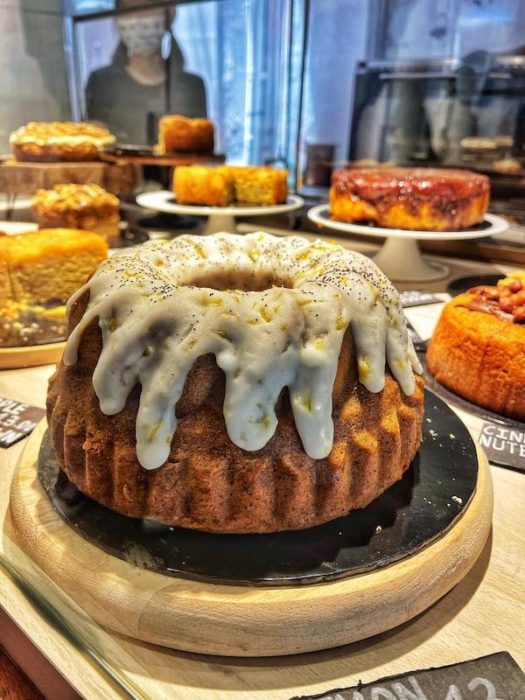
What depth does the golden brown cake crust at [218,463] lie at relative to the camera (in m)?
0.98

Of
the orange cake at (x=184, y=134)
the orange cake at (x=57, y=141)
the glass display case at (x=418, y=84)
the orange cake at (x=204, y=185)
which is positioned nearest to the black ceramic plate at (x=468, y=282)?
the glass display case at (x=418, y=84)

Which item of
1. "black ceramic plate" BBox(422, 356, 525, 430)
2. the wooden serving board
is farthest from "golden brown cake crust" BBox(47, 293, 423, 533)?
the wooden serving board

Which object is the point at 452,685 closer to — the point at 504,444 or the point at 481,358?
the point at 504,444

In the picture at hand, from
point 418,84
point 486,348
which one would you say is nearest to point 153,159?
point 418,84

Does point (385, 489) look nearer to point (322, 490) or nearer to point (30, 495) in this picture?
point (322, 490)

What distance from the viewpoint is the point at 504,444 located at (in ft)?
4.88

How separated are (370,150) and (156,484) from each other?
9.00ft

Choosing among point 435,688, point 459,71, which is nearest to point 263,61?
point 459,71

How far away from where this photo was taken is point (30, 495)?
1.09 meters

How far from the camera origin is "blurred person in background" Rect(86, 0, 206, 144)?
10.5 feet

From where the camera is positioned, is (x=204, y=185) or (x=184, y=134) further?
(x=184, y=134)

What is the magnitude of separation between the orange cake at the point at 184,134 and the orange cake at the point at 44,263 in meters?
1.29

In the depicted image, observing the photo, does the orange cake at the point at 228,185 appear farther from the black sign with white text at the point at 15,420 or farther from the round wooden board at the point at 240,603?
the round wooden board at the point at 240,603

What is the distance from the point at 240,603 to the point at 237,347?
A: 38 cm
